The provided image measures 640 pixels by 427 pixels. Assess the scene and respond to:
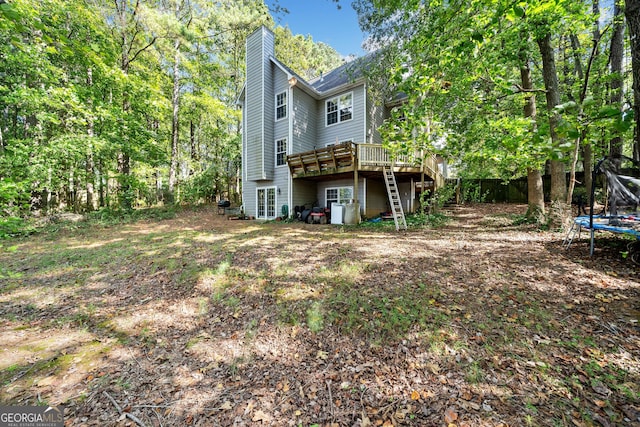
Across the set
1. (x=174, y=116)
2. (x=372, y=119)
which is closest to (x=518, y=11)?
(x=372, y=119)

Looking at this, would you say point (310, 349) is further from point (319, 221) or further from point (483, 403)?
point (319, 221)

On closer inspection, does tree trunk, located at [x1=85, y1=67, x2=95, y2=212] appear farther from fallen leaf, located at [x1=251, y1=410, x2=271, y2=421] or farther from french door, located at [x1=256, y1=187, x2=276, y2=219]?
fallen leaf, located at [x1=251, y1=410, x2=271, y2=421]

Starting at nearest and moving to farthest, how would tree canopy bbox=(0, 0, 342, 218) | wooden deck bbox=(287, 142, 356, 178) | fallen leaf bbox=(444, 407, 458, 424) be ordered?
fallen leaf bbox=(444, 407, 458, 424) → tree canopy bbox=(0, 0, 342, 218) → wooden deck bbox=(287, 142, 356, 178)

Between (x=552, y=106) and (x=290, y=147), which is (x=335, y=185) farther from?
(x=552, y=106)

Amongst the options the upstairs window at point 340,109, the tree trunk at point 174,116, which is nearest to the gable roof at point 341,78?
the upstairs window at point 340,109

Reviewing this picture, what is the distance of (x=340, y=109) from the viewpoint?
12281 millimetres

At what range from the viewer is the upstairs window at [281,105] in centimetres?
1251

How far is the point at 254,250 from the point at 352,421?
440 cm

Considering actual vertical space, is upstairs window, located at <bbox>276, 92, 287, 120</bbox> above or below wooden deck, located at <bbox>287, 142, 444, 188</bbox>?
above

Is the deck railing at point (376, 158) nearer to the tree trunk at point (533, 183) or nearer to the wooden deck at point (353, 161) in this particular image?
the wooden deck at point (353, 161)

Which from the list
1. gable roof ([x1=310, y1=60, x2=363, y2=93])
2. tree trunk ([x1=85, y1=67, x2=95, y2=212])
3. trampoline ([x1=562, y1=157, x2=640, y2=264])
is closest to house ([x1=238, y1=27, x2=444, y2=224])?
gable roof ([x1=310, y1=60, x2=363, y2=93])

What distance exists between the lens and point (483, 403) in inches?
76.1

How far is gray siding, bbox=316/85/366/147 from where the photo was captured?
11.4 meters

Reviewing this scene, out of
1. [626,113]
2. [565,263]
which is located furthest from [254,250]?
[565,263]
